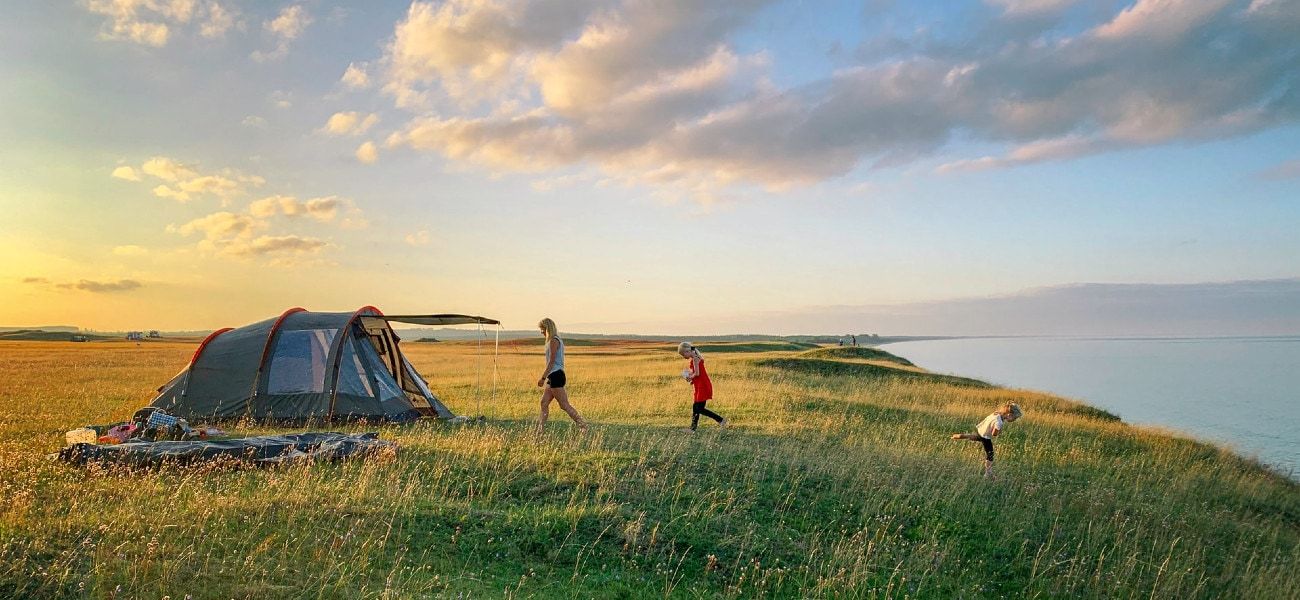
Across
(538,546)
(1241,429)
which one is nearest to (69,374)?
(538,546)

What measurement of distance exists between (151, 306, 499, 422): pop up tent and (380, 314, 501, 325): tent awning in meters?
0.02

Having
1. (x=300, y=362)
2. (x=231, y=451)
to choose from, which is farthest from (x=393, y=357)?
(x=231, y=451)

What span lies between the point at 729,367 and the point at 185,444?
94.3ft

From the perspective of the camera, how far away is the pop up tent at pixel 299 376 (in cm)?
1739

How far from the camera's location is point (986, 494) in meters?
12.6

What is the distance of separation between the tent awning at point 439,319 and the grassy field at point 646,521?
250 centimetres

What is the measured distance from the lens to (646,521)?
30.3ft

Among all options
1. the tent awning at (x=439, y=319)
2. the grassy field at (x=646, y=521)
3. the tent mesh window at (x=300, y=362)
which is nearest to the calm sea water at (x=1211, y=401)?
the grassy field at (x=646, y=521)

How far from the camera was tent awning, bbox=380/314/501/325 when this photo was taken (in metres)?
17.5

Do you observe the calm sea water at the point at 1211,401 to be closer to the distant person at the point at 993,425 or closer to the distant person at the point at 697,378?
the distant person at the point at 993,425

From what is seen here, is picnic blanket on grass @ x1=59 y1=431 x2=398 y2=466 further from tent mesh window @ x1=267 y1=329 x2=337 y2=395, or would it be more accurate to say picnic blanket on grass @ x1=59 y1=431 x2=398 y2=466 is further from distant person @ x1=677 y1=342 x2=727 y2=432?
distant person @ x1=677 y1=342 x2=727 y2=432

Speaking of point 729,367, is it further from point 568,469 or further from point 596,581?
point 596,581

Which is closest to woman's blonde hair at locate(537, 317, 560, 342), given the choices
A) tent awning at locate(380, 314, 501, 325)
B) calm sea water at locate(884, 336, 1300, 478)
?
tent awning at locate(380, 314, 501, 325)

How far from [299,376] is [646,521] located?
11987 millimetres
